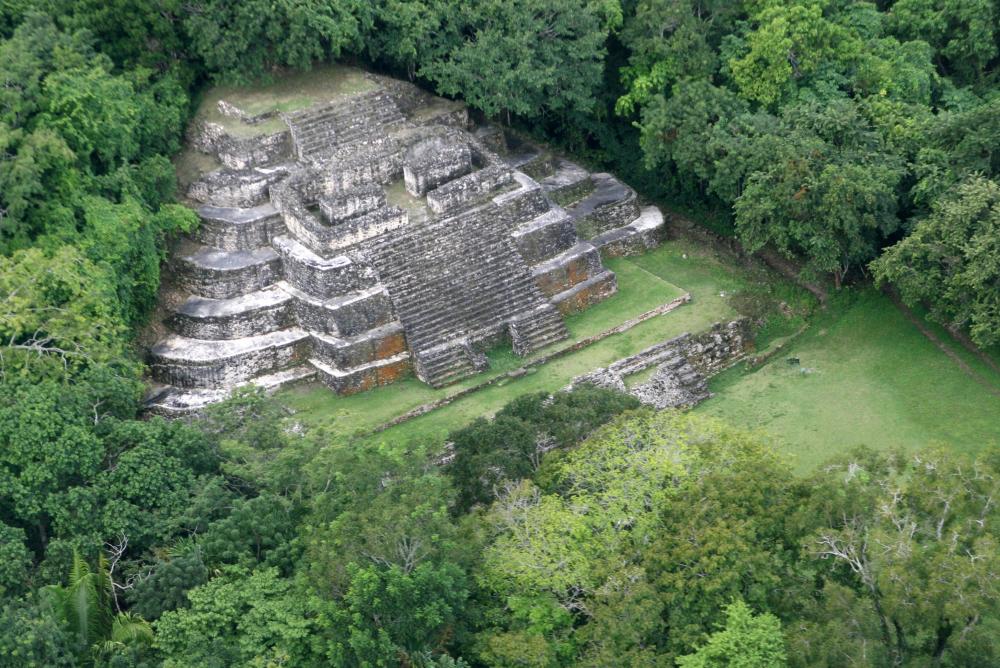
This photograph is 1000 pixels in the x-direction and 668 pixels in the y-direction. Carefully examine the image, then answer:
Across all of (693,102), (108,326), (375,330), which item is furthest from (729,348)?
(108,326)

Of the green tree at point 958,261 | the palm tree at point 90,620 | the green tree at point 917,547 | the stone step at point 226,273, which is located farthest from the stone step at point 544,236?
the palm tree at point 90,620

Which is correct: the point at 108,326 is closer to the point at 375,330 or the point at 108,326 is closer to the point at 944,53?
the point at 375,330

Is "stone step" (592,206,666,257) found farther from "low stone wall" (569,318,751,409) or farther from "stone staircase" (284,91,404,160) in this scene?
"stone staircase" (284,91,404,160)

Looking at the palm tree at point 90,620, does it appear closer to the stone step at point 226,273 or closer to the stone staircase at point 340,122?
the stone step at point 226,273

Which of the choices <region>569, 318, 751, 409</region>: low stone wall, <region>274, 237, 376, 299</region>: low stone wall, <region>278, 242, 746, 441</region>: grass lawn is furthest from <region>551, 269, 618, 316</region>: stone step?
<region>274, 237, 376, 299</region>: low stone wall

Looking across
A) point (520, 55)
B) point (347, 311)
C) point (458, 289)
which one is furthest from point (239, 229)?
point (520, 55)

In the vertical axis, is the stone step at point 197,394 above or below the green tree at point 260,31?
below
